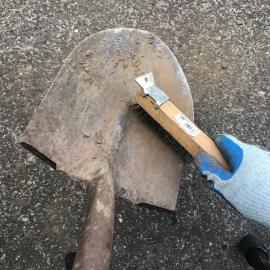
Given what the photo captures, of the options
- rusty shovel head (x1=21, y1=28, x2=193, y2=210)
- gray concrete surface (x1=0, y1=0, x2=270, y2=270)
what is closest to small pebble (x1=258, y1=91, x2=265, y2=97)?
gray concrete surface (x1=0, y1=0, x2=270, y2=270)

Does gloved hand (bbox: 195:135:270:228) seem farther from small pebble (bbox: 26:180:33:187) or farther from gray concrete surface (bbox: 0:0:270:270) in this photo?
small pebble (bbox: 26:180:33:187)

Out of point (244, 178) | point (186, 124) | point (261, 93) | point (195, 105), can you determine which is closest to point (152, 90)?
point (186, 124)

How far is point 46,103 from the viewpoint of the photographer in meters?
1.28

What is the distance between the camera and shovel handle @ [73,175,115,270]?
1.07 metres

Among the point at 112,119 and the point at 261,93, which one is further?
the point at 261,93

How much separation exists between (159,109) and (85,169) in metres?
0.28

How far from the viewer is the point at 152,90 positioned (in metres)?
1.29

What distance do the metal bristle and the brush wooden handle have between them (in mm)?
67

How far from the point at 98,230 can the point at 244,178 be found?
1.42 feet

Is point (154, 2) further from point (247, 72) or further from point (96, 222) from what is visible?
point (96, 222)

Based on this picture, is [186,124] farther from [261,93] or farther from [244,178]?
[261,93]

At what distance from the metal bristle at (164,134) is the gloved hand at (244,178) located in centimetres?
10

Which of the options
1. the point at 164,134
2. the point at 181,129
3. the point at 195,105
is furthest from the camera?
the point at 195,105

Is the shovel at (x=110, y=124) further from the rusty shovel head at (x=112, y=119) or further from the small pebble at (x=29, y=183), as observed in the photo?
the small pebble at (x=29, y=183)
